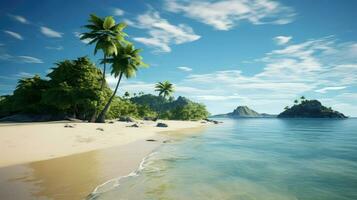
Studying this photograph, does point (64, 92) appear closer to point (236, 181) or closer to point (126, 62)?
point (126, 62)

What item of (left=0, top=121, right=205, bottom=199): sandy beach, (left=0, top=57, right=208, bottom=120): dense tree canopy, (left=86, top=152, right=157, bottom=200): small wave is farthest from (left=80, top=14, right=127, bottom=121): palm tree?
(left=86, top=152, right=157, bottom=200): small wave

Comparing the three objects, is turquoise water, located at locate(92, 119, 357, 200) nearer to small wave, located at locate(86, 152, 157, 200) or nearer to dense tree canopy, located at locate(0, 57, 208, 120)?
small wave, located at locate(86, 152, 157, 200)

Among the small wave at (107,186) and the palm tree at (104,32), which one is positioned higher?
the palm tree at (104,32)

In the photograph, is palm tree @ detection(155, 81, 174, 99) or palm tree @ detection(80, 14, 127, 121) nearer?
palm tree @ detection(80, 14, 127, 121)

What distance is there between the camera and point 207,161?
43.5 feet

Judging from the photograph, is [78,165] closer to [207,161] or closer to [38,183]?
[38,183]

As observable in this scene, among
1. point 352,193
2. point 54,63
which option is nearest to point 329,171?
point 352,193

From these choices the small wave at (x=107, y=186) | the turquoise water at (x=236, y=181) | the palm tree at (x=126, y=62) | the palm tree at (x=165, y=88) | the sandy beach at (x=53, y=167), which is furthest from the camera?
the palm tree at (x=165, y=88)

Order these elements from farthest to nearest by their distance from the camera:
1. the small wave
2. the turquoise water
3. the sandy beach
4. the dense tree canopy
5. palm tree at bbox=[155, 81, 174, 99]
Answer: palm tree at bbox=[155, 81, 174, 99] → the dense tree canopy → the turquoise water → the sandy beach → the small wave

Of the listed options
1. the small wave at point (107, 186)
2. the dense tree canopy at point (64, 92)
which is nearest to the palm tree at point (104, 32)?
the dense tree canopy at point (64, 92)

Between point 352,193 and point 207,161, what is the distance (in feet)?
21.2

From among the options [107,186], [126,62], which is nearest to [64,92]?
[126,62]

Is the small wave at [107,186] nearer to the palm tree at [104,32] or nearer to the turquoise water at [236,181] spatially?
the turquoise water at [236,181]

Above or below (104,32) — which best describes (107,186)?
below
